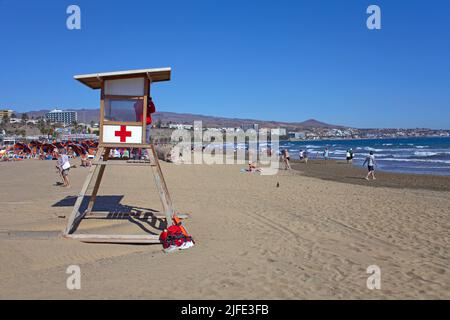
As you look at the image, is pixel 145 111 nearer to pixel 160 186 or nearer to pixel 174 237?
pixel 160 186

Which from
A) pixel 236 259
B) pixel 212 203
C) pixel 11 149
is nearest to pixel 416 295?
pixel 236 259

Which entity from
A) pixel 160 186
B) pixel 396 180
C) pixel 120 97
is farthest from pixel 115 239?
pixel 396 180

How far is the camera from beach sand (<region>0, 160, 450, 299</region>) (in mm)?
4859

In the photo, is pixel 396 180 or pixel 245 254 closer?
pixel 245 254

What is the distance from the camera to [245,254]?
643 cm

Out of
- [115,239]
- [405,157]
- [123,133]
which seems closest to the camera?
[115,239]

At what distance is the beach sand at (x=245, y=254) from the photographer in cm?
486

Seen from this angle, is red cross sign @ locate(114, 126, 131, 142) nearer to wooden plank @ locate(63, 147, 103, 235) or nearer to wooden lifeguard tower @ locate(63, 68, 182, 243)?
wooden lifeguard tower @ locate(63, 68, 182, 243)

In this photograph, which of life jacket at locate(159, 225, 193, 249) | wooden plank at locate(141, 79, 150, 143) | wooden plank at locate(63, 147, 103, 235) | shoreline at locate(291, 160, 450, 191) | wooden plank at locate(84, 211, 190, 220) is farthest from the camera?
shoreline at locate(291, 160, 450, 191)

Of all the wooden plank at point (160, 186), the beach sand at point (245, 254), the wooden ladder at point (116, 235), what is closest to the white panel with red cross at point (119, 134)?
the wooden ladder at point (116, 235)

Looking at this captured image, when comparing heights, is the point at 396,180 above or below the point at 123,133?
below

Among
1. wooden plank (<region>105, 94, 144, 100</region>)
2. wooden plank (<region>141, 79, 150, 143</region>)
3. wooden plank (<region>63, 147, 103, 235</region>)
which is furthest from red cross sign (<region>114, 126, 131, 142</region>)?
wooden plank (<region>105, 94, 144, 100</region>)
